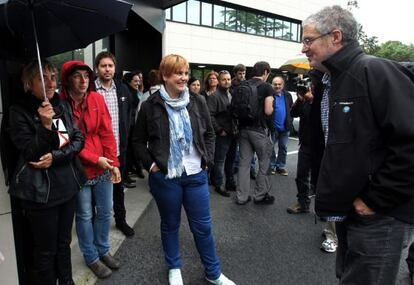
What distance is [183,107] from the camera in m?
2.79

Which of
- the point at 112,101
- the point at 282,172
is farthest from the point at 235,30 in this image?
the point at 112,101

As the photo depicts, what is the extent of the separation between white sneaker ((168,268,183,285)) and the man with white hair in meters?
1.50

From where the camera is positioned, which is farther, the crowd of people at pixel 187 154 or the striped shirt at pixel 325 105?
the striped shirt at pixel 325 105

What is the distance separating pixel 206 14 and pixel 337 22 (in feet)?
60.8

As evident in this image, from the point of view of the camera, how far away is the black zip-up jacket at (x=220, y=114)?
17.5 ft

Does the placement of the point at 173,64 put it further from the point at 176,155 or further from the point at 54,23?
the point at 54,23

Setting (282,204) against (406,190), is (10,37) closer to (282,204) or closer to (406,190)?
(406,190)

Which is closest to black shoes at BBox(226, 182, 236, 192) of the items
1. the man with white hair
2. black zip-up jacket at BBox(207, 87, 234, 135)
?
black zip-up jacket at BBox(207, 87, 234, 135)

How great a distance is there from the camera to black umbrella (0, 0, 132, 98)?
6.45ft

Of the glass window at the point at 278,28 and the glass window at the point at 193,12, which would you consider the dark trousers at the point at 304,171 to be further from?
the glass window at the point at 278,28

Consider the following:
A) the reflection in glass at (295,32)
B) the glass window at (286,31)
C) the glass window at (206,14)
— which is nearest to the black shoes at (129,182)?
the glass window at (206,14)

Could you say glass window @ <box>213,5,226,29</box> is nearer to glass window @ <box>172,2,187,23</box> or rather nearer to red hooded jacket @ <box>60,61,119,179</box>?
glass window @ <box>172,2,187,23</box>

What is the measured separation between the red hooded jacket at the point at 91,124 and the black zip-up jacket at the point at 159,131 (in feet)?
1.12

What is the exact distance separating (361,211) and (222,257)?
6.63 feet
